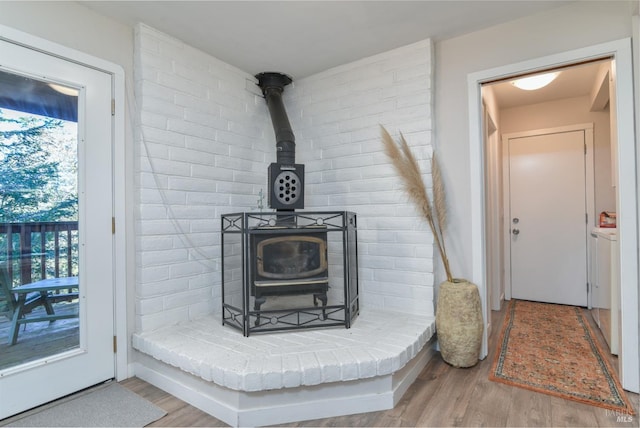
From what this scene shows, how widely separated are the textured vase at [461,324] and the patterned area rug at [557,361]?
19 cm

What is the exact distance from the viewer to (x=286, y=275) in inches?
86.5

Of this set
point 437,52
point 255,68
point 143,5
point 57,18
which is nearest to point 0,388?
point 57,18

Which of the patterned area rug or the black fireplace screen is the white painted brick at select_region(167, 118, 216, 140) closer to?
the black fireplace screen

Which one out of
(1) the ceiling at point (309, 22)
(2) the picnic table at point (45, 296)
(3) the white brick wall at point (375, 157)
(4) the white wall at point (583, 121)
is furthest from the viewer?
(4) the white wall at point (583, 121)

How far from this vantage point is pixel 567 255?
12.0 ft

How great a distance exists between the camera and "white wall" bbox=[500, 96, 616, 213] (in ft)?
11.5

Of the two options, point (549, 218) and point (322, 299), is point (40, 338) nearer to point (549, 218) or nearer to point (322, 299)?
point (322, 299)

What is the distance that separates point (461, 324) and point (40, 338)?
2480mm

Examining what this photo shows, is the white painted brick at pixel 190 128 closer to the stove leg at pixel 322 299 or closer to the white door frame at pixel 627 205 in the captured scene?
the stove leg at pixel 322 299

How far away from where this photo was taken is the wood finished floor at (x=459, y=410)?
1.62m

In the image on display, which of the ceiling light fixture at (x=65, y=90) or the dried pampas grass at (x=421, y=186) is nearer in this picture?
the ceiling light fixture at (x=65, y=90)

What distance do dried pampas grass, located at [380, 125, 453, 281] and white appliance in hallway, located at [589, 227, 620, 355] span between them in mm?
1117

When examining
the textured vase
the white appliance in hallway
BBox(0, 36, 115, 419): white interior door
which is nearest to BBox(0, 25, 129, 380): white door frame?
BBox(0, 36, 115, 419): white interior door

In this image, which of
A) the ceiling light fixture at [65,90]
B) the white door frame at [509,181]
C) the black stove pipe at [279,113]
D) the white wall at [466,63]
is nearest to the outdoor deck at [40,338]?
the ceiling light fixture at [65,90]
